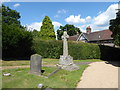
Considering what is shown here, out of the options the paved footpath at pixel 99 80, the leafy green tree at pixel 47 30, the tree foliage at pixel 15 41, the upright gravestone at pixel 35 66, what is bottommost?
the paved footpath at pixel 99 80

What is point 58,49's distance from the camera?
17156 mm

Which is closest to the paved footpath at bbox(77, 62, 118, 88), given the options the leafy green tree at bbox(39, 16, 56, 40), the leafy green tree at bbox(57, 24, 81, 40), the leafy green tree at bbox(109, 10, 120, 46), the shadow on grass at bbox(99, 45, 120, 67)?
the leafy green tree at bbox(109, 10, 120, 46)

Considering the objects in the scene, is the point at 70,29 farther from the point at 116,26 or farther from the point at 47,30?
the point at 116,26

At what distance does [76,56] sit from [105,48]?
20.9ft

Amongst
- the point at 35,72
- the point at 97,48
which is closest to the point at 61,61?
the point at 35,72

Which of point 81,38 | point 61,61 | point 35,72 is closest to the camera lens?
point 35,72

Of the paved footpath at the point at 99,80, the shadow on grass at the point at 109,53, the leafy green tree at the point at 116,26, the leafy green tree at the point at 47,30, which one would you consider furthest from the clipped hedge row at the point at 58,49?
the leafy green tree at the point at 47,30

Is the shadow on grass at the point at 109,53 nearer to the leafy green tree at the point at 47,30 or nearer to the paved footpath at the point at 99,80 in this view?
the paved footpath at the point at 99,80

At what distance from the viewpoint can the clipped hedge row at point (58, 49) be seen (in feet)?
55.8

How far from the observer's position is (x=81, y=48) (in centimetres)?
1825

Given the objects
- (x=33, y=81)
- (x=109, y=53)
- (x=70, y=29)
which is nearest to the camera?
(x=33, y=81)

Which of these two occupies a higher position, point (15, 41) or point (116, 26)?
point (116, 26)

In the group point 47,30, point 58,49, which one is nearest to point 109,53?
point 58,49

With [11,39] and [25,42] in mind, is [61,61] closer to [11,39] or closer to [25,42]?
[11,39]
